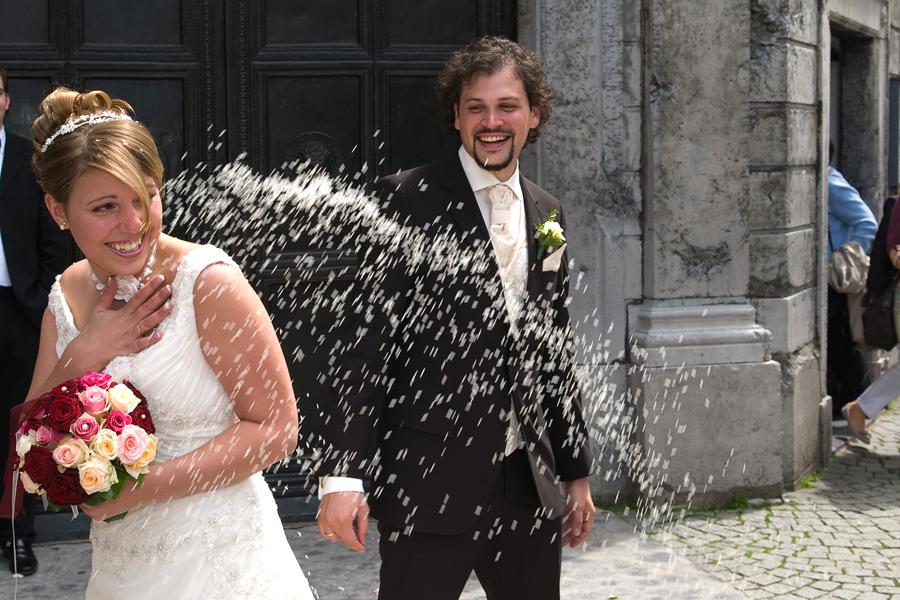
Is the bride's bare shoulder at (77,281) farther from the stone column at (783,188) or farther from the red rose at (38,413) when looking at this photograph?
the stone column at (783,188)

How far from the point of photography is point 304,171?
560 cm

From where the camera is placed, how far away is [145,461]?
2254 mm

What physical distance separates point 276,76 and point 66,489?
3.73m

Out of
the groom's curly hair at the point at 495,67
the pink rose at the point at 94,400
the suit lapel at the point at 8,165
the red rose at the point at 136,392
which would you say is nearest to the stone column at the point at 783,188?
the groom's curly hair at the point at 495,67

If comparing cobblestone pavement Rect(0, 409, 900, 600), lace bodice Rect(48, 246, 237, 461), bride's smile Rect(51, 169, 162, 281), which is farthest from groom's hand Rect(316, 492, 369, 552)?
cobblestone pavement Rect(0, 409, 900, 600)

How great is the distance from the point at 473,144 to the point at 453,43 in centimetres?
310

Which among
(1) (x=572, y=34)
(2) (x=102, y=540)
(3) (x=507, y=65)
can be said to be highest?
(1) (x=572, y=34)

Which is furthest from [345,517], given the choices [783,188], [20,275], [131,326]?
[783,188]

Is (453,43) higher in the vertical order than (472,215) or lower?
higher

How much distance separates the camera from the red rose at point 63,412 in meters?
2.22

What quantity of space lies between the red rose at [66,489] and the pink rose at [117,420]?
126 millimetres

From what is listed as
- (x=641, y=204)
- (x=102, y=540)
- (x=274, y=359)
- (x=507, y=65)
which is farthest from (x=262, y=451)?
(x=641, y=204)

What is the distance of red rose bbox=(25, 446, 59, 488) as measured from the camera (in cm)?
221

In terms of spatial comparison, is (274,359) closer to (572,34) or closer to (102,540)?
(102,540)
